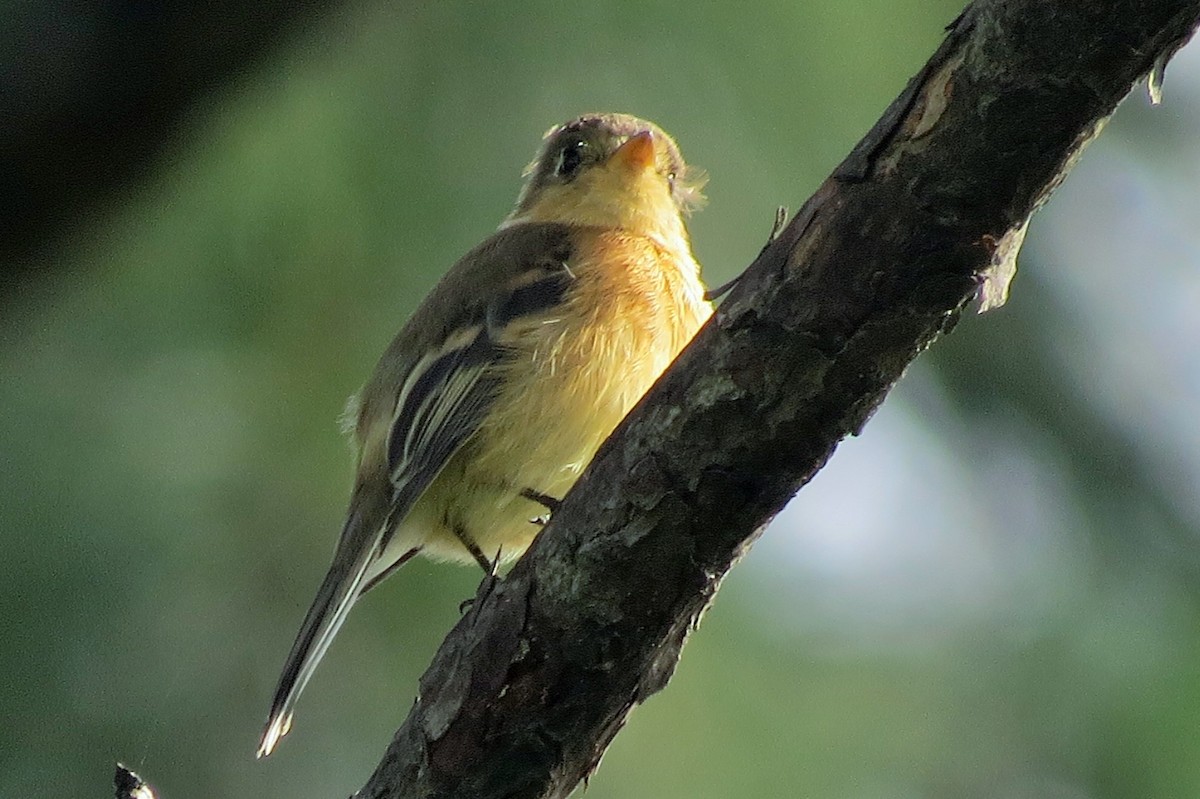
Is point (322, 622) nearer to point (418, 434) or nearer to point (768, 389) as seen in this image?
point (418, 434)

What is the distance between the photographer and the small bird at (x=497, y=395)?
401cm

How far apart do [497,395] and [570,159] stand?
1.35m

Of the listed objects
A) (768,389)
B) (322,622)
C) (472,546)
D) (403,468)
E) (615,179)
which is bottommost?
(768,389)

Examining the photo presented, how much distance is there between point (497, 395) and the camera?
4.12 m

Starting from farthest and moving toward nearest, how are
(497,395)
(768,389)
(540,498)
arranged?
1. (497,395)
2. (540,498)
3. (768,389)

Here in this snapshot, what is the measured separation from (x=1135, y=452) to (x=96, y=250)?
3320 mm

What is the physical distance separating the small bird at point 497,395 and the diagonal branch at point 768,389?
115cm

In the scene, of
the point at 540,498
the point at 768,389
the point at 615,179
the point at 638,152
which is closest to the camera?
the point at 768,389

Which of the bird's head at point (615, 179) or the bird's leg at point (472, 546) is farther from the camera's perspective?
the bird's head at point (615, 179)

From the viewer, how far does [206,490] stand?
4.69m

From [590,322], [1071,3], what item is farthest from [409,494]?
[1071,3]

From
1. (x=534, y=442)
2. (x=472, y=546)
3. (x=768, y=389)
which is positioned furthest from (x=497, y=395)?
(x=768, y=389)

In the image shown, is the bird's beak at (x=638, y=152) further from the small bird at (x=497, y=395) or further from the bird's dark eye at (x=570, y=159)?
the small bird at (x=497, y=395)

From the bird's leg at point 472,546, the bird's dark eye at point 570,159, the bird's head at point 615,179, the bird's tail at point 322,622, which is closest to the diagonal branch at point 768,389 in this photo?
the bird's tail at point 322,622
